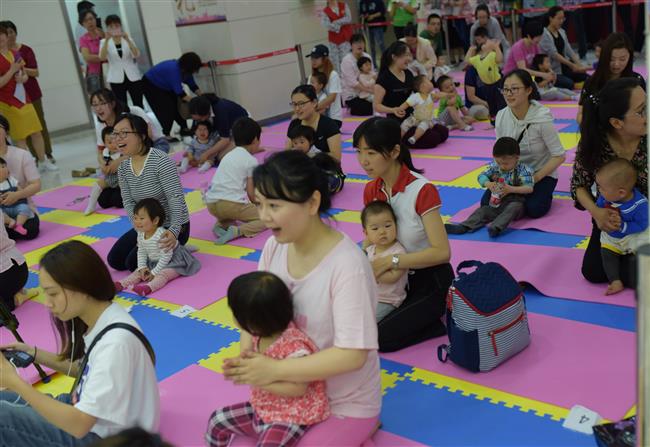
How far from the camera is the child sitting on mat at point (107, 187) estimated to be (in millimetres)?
6902

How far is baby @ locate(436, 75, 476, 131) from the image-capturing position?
836 cm

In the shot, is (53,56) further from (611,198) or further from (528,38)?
(611,198)

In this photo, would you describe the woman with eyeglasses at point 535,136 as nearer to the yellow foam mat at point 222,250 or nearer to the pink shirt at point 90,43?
the yellow foam mat at point 222,250

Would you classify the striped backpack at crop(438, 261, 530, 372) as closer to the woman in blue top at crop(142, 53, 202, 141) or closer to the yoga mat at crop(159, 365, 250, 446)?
the yoga mat at crop(159, 365, 250, 446)

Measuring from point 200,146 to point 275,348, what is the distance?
6211 mm

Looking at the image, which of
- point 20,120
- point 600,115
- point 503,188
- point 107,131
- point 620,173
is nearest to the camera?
point 620,173

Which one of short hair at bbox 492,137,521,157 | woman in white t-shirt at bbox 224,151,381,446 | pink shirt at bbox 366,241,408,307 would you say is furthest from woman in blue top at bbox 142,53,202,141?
woman in white t-shirt at bbox 224,151,381,446

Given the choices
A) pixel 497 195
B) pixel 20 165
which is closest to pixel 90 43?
pixel 20 165

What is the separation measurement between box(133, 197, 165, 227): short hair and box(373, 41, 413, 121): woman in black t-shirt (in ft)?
12.6

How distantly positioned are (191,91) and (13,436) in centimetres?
836

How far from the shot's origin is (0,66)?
8.33m

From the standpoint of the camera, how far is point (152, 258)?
16.8 feet

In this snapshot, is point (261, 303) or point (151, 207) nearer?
point (261, 303)

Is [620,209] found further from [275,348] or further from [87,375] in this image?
[87,375]
